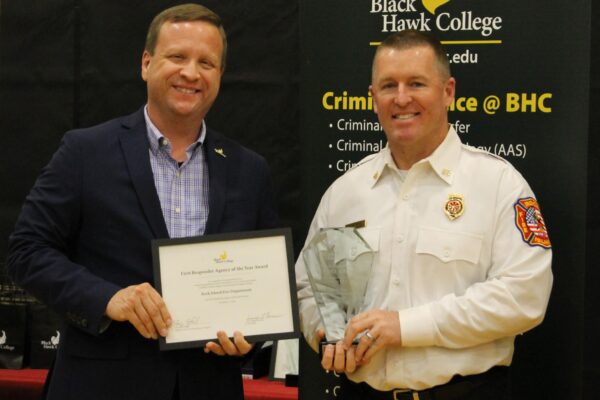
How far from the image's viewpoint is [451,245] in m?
2.78

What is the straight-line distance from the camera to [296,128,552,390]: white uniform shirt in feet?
8.78

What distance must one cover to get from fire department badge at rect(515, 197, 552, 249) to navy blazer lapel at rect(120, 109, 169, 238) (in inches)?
47.2

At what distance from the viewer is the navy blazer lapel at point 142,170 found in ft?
9.01

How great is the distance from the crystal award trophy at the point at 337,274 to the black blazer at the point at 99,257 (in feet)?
1.22

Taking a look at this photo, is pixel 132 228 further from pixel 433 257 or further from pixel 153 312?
pixel 433 257

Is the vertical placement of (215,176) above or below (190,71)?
below

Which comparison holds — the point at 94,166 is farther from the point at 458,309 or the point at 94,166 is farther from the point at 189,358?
the point at 458,309

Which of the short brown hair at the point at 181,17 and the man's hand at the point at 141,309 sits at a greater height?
the short brown hair at the point at 181,17

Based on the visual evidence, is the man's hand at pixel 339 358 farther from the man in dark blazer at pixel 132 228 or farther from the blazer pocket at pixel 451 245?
the blazer pocket at pixel 451 245

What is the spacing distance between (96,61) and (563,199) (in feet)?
10.1

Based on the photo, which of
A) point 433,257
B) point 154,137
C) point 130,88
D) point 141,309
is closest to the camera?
point 141,309

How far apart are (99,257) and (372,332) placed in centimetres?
96
